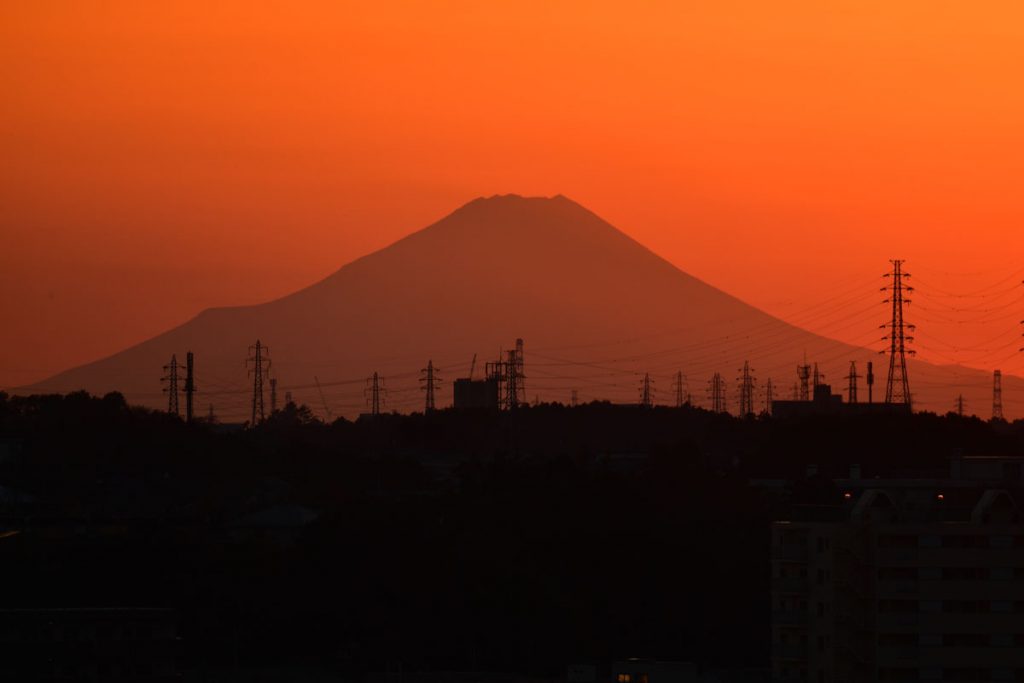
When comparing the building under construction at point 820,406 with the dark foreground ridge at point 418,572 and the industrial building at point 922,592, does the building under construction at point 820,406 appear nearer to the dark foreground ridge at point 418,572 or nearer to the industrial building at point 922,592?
the dark foreground ridge at point 418,572

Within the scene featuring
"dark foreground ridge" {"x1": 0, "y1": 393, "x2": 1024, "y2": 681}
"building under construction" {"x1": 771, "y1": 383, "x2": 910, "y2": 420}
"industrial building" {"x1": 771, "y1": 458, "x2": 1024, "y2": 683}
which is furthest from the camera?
"building under construction" {"x1": 771, "y1": 383, "x2": 910, "y2": 420}

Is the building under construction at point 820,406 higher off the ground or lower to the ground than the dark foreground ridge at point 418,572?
higher

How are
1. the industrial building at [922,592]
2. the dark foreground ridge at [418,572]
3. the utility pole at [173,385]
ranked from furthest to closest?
the utility pole at [173,385]
the dark foreground ridge at [418,572]
the industrial building at [922,592]

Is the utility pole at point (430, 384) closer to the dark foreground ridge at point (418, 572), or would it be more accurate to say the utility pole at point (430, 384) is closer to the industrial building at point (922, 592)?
the dark foreground ridge at point (418, 572)

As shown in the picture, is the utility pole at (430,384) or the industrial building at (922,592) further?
the utility pole at (430,384)

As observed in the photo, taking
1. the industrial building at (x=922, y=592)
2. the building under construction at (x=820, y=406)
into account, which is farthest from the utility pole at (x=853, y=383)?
the industrial building at (x=922, y=592)

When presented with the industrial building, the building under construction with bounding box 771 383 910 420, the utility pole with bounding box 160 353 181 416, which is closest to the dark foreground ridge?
the industrial building

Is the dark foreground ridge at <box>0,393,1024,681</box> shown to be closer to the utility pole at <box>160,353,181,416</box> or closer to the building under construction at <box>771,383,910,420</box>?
the utility pole at <box>160,353,181,416</box>

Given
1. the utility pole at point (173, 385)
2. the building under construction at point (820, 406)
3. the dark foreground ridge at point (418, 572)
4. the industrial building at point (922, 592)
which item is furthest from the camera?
the building under construction at point (820, 406)

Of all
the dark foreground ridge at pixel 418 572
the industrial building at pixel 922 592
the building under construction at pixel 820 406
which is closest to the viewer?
the industrial building at pixel 922 592
